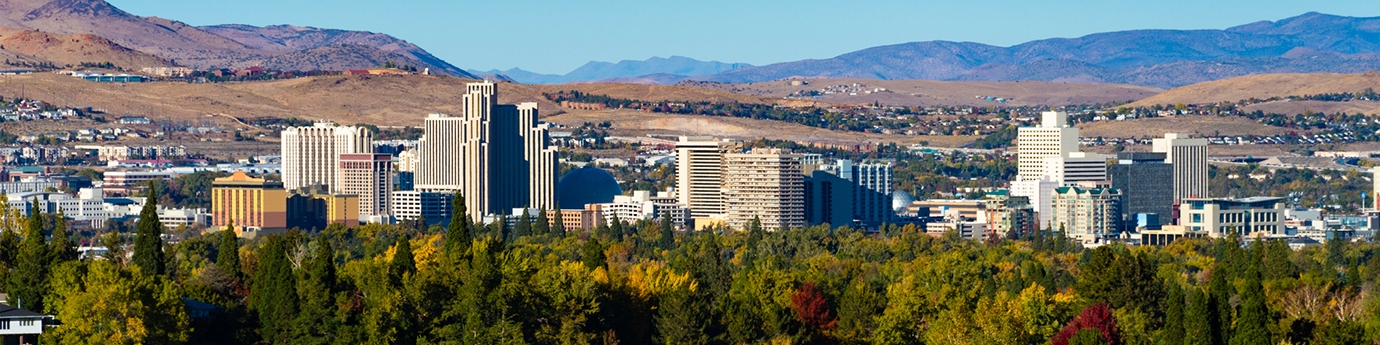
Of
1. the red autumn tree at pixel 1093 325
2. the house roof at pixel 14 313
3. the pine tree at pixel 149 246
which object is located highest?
the pine tree at pixel 149 246

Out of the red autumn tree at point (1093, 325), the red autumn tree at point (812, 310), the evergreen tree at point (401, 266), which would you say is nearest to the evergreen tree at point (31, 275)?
the evergreen tree at point (401, 266)

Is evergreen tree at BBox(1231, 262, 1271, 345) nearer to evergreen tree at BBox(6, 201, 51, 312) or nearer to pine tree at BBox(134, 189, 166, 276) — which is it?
evergreen tree at BBox(6, 201, 51, 312)

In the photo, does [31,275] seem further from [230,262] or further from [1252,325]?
[1252,325]

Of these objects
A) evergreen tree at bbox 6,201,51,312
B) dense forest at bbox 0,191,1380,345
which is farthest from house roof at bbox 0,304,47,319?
evergreen tree at bbox 6,201,51,312

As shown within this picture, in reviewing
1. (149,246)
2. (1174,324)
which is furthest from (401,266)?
(1174,324)

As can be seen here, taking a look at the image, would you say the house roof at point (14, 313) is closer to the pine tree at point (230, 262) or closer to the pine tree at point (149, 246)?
the pine tree at point (149, 246)

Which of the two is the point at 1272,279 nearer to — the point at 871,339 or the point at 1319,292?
the point at 1319,292
